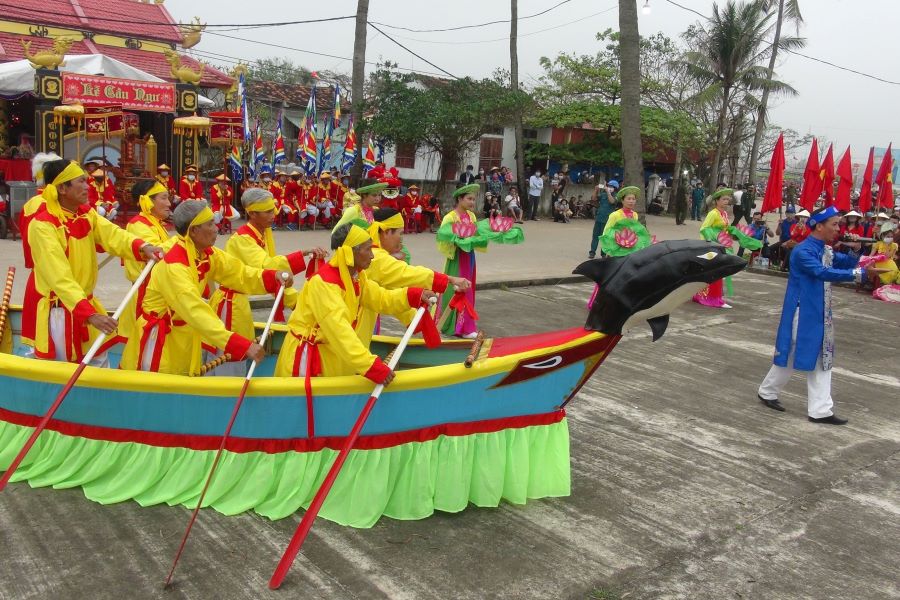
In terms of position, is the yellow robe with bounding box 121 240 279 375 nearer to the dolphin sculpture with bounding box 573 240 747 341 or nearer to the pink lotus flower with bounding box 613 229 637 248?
the dolphin sculpture with bounding box 573 240 747 341

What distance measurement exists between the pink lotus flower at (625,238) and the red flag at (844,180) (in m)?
5.95

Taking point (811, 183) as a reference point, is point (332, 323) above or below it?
below

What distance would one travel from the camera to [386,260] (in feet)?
16.1

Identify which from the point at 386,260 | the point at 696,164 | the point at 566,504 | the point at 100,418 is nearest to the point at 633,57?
the point at 386,260

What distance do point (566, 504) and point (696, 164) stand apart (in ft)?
90.7

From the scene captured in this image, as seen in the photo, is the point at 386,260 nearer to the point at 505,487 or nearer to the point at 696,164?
the point at 505,487

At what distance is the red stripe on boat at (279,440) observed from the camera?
3.82 metres

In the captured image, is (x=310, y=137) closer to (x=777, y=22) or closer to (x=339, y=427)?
(x=339, y=427)

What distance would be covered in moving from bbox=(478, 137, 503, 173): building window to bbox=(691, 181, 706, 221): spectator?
7.02m

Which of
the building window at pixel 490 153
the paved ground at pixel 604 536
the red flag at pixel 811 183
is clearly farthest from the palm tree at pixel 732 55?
the paved ground at pixel 604 536

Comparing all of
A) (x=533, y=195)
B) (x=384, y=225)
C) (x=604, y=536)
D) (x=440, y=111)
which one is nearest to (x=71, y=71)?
(x=440, y=111)

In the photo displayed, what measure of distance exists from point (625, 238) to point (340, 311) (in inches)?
245

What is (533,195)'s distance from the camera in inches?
870

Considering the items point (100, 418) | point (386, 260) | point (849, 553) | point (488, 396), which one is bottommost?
point (849, 553)
